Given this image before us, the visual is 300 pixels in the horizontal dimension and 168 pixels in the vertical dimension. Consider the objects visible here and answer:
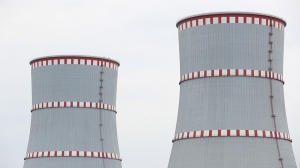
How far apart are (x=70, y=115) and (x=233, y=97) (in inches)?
359

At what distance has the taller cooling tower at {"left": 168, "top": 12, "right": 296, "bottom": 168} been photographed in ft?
73.0

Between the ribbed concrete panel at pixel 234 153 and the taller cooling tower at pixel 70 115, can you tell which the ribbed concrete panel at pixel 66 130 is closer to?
the taller cooling tower at pixel 70 115

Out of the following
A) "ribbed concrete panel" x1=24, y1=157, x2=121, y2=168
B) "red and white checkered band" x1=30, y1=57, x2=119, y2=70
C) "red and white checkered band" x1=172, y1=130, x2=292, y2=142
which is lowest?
"red and white checkered band" x1=172, y1=130, x2=292, y2=142

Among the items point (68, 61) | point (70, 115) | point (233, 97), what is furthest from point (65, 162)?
point (233, 97)

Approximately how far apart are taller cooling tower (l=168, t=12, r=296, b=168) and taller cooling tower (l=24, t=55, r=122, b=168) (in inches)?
277

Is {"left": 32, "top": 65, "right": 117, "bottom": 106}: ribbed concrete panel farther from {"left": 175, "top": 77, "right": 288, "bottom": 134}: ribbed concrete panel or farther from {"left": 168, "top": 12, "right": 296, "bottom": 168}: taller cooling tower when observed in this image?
{"left": 175, "top": 77, "right": 288, "bottom": 134}: ribbed concrete panel

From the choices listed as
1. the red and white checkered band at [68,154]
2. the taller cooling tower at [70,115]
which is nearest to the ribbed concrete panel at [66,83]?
the taller cooling tower at [70,115]

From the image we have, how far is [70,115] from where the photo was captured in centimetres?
2950

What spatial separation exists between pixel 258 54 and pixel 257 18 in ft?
3.68

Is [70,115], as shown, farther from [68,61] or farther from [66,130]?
[68,61]

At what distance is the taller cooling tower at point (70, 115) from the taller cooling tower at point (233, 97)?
277 inches

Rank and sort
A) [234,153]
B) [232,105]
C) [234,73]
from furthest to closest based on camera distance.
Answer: [234,73] < [232,105] < [234,153]

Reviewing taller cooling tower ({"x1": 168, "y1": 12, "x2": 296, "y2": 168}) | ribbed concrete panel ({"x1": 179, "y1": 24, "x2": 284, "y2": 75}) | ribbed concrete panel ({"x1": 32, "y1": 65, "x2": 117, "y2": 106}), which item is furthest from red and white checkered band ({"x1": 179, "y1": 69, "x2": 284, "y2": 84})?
ribbed concrete panel ({"x1": 32, "y1": 65, "x2": 117, "y2": 106})

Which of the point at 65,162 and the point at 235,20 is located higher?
the point at 235,20
